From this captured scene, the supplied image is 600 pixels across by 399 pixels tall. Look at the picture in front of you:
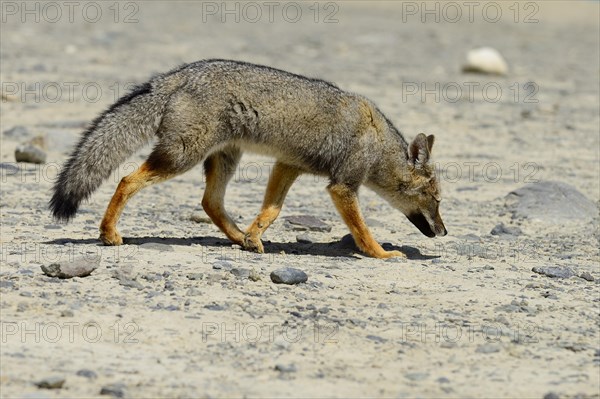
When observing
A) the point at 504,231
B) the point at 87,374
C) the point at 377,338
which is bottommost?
the point at 87,374

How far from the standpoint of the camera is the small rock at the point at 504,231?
435 inches

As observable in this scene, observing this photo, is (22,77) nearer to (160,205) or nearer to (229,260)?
(160,205)

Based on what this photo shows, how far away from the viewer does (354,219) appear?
953 centimetres

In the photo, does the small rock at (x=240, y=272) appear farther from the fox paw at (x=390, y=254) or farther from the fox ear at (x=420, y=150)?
the fox ear at (x=420, y=150)

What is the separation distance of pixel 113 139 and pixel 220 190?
46.8 inches

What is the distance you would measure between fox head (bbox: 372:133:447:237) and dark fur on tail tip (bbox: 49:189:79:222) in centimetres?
275

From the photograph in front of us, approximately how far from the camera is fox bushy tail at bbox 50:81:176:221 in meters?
8.88

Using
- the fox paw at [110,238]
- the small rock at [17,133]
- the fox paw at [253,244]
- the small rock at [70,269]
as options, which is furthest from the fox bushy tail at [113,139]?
the small rock at [17,133]

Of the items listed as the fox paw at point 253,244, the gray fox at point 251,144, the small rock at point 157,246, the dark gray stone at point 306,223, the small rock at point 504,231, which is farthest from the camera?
the small rock at point 504,231

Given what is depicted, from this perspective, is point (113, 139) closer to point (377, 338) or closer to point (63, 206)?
point (63, 206)

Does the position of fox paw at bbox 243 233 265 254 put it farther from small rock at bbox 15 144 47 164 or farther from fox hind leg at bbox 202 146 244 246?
small rock at bbox 15 144 47 164

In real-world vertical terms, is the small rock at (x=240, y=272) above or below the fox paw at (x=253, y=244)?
below

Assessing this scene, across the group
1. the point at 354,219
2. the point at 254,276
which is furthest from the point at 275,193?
the point at 254,276

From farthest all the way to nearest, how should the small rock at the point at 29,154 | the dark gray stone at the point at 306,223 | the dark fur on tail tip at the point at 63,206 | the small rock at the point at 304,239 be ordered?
the small rock at the point at 29,154 < the dark gray stone at the point at 306,223 < the small rock at the point at 304,239 < the dark fur on tail tip at the point at 63,206
